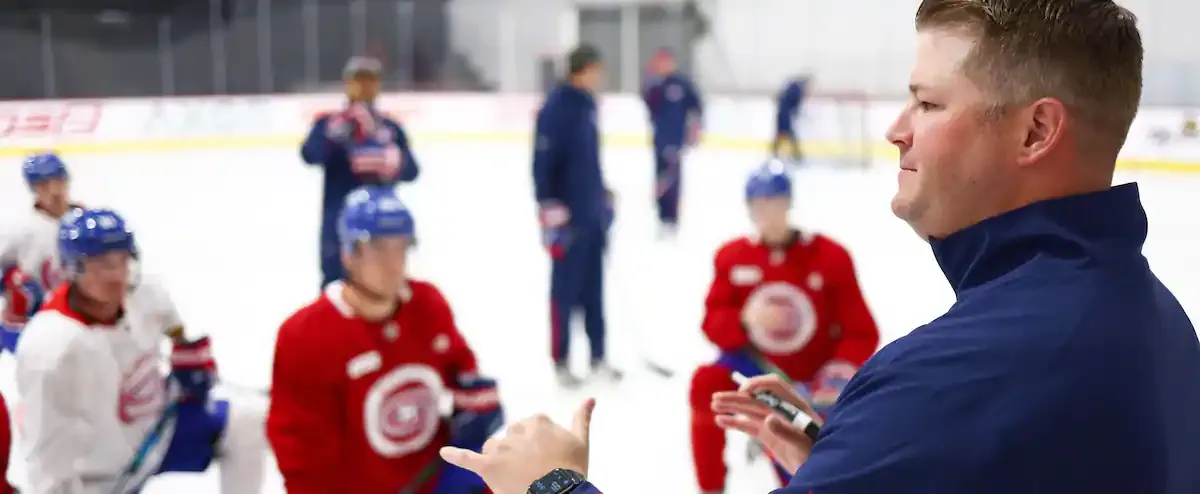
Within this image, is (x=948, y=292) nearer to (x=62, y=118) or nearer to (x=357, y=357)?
(x=357, y=357)

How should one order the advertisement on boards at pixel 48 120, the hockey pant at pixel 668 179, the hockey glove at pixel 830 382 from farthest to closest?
the advertisement on boards at pixel 48 120 → the hockey pant at pixel 668 179 → the hockey glove at pixel 830 382

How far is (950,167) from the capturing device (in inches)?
31.9

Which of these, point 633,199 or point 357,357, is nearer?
point 357,357

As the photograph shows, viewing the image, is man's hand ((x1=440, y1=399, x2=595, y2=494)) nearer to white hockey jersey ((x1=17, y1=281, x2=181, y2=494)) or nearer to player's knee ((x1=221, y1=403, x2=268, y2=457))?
white hockey jersey ((x1=17, y1=281, x2=181, y2=494))

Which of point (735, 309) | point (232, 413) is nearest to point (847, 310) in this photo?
point (735, 309)

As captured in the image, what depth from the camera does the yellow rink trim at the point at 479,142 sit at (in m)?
9.54

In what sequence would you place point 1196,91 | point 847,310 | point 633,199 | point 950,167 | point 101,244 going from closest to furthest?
point 950,167 < point 101,244 < point 847,310 < point 1196,91 < point 633,199

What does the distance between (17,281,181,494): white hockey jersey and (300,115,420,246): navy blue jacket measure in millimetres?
2057

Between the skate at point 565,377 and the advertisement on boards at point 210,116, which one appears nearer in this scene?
the skate at point 565,377

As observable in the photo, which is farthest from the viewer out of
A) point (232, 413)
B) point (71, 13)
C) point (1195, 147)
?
point (71, 13)

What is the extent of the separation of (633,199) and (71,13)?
6.33 metres

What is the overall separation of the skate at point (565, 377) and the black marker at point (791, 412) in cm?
308

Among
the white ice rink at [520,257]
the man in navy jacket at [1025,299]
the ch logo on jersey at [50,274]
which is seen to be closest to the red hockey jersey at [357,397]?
the white ice rink at [520,257]

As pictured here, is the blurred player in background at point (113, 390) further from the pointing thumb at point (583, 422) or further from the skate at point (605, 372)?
the skate at point (605, 372)
